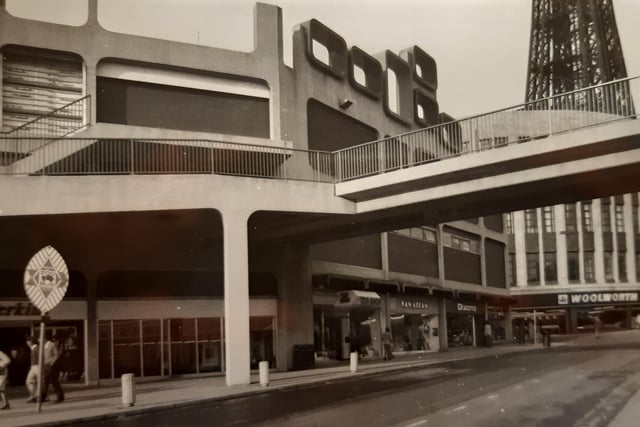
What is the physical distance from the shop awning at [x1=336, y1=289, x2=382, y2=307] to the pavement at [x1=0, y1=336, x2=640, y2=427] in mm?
4615

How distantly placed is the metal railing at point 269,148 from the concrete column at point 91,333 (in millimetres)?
4091

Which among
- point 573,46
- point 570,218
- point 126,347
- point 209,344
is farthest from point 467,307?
point 573,46

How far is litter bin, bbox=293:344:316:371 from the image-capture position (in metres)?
30.0

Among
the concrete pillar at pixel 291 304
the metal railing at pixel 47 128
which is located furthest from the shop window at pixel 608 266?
the metal railing at pixel 47 128

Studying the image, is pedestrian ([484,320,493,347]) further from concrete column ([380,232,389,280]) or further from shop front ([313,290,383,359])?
concrete column ([380,232,389,280])

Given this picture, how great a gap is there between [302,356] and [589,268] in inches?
1809

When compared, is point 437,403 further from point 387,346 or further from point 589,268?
point 589,268

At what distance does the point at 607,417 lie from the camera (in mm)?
14023

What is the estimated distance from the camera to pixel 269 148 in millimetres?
28578

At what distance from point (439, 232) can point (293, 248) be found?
19.3m

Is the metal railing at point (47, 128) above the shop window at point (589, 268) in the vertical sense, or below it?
above

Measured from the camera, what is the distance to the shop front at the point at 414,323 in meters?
41.6

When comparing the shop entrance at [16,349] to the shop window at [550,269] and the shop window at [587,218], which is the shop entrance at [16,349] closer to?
the shop window at [550,269]

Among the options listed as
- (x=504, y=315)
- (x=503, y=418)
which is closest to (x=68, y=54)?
(x=503, y=418)
